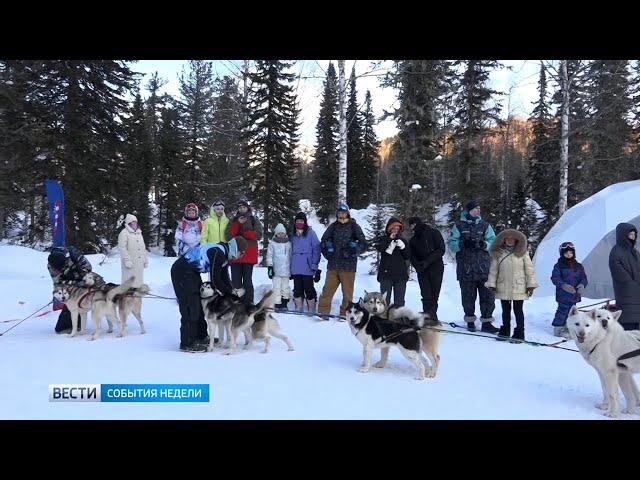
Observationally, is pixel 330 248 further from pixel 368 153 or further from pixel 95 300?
pixel 368 153

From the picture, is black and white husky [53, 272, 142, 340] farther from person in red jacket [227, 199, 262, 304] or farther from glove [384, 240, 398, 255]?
glove [384, 240, 398, 255]

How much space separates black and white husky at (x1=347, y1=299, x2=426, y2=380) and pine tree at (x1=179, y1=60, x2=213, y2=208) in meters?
21.3

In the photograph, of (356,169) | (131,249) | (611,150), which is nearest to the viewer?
(131,249)

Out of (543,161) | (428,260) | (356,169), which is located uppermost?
(356,169)

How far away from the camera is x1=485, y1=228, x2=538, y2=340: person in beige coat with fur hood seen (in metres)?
6.67

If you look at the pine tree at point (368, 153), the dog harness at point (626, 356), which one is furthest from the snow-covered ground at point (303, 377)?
the pine tree at point (368, 153)

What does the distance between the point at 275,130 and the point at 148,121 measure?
1366 cm

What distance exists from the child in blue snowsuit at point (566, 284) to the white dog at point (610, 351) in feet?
11.2

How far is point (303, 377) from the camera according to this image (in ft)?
15.9

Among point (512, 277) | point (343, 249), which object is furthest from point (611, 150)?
point (343, 249)

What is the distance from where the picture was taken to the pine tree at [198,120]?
25219 millimetres

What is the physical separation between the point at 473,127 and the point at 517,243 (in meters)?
18.8

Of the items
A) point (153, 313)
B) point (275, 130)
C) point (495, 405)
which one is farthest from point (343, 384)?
point (275, 130)

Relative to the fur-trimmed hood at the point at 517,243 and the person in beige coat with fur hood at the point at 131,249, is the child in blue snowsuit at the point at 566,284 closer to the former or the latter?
the fur-trimmed hood at the point at 517,243
